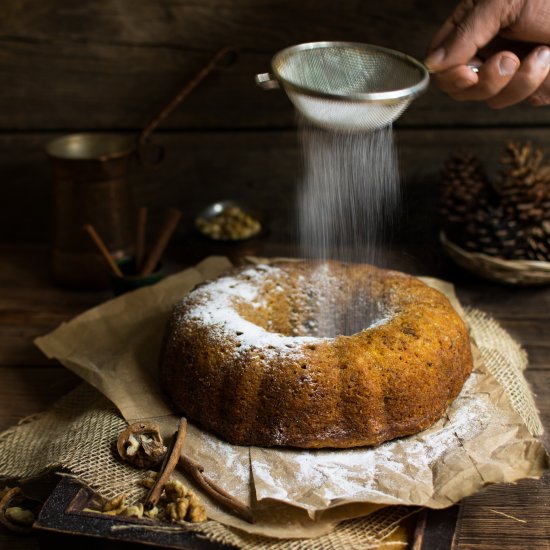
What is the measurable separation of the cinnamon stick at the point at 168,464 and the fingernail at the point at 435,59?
2.78ft

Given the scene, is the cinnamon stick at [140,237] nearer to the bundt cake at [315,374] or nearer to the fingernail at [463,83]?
the bundt cake at [315,374]

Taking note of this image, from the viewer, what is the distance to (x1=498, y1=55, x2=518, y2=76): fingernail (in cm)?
141

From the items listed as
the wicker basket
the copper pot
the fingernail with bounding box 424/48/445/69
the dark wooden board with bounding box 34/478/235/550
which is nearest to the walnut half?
the dark wooden board with bounding box 34/478/235/550

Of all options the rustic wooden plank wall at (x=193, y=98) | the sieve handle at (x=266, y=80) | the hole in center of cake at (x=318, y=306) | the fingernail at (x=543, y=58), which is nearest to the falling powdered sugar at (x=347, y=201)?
the hole in center of cake at (x=318, y=306)

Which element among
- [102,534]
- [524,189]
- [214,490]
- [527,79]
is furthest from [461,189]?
[102,534]

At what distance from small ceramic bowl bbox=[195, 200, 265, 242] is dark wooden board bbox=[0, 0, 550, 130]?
0.25 metres

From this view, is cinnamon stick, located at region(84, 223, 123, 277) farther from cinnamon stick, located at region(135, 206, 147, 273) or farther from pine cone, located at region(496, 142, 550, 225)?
pine cone, located at region(496, 142, 550, 225)

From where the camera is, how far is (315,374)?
1273mm

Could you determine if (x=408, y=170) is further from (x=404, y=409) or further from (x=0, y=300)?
(x=0, y=300)

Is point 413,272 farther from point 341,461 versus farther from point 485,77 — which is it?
point 341,461

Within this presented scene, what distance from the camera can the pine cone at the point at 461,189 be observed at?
1961 millimetres

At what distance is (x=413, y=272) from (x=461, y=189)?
0.27 meters

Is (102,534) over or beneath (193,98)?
beneath

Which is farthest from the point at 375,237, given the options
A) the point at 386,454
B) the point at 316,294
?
the point at 386,454
